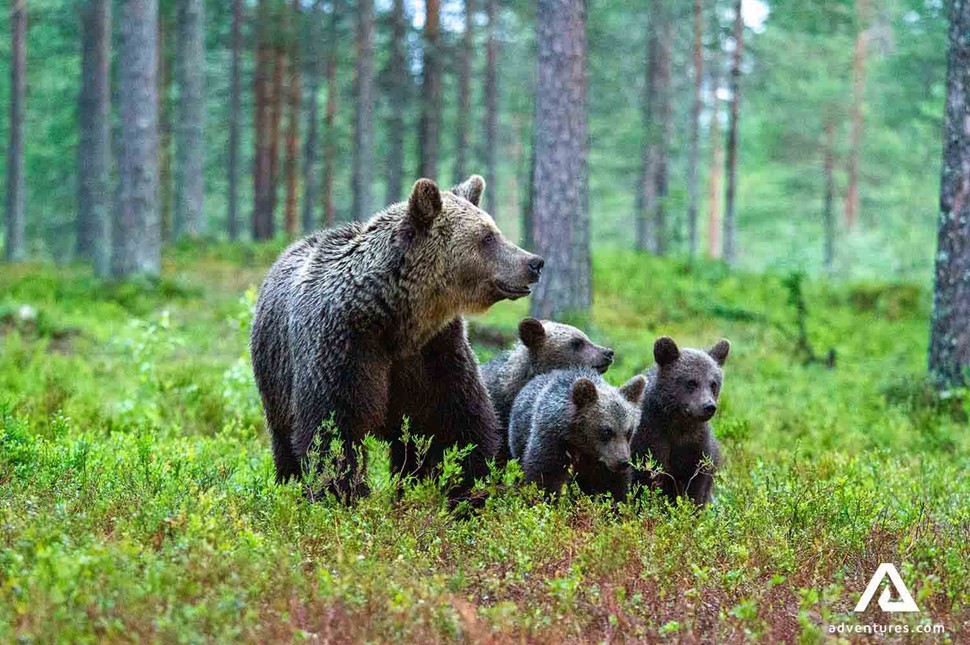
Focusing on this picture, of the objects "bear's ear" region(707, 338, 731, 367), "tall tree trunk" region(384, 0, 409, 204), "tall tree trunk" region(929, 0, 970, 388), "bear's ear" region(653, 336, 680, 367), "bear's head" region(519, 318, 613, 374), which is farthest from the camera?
"tall tree trunk" region(384, 0, 409, 204)

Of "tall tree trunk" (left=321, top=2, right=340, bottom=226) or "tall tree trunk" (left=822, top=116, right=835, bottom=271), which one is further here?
"tall tree trunk" (left=822, top=116, right=835, bottom=271)

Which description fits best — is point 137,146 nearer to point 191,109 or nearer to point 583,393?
point 191,109

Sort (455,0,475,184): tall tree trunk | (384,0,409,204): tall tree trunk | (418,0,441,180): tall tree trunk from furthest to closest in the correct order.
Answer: (455,0,475,184): tall tree trunk
(384,0,409,204): tall tree trunk
(418,0,441,180): tall tree trunk

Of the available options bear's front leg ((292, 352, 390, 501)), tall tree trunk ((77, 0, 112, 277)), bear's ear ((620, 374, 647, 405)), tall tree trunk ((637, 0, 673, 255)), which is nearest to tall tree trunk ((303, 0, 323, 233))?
tall tree trunk ((77, 0, 112, 277))

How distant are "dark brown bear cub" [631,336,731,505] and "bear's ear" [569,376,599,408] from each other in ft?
1.80

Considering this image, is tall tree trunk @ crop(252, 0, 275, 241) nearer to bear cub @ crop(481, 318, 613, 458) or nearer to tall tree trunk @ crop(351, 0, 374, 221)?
tall tree trunk @ crop(351, 0, 374, 221)

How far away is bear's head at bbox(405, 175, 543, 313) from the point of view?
6.80 m

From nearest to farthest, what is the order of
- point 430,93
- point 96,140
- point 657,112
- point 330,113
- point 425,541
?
point 425,541, point 96,140, point 430,93, point 330,113, point 657,112

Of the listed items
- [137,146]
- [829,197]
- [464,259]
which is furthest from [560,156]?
[829,197]

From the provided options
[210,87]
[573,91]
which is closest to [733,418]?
[573,91]

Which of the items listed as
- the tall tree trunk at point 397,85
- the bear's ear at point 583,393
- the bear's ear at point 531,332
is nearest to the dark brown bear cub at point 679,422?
the bear's ear at point 583,393

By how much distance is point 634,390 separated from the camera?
813cm

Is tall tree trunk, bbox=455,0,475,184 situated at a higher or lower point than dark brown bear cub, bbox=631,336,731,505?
higher

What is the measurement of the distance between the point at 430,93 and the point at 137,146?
449 inches
